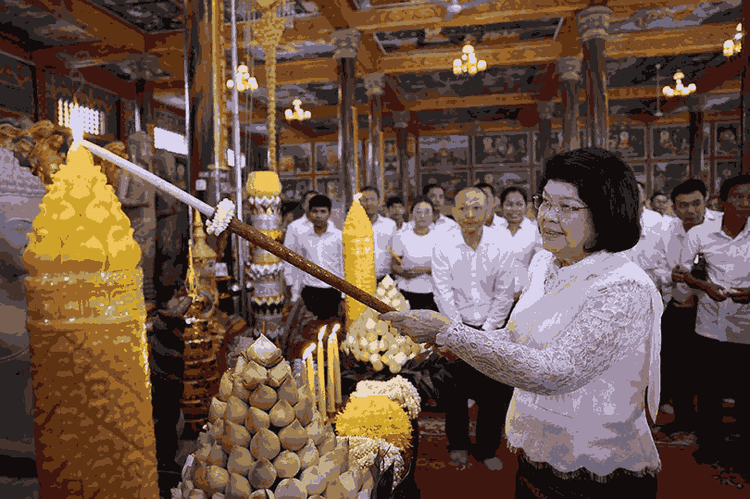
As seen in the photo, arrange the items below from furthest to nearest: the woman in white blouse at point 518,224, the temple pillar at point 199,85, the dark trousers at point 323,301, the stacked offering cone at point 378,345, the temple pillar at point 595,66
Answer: the temple pillar at point 595,66, the dark trousers at point 323,301, the woman in white blouse at point 518,224, the temple pillar at point 199,85, the stacked offering cone at point 378,345

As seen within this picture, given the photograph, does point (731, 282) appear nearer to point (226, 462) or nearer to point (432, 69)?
point (226, 462)

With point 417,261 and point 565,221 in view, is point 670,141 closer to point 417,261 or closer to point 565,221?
point 417,261

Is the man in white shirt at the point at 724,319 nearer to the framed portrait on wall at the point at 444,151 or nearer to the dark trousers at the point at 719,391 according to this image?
the dark trousers at the point at 719,391

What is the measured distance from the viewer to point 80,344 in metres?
0.65

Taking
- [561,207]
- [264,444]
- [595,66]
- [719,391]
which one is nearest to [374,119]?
[595,66]

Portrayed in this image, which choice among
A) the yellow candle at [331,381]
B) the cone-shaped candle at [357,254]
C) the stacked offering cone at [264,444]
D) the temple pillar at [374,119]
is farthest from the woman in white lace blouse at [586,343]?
the temple pillar at [374,119]

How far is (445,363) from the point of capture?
2.57 meters

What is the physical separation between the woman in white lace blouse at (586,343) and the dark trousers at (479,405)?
148cm

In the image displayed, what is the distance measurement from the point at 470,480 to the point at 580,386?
1847 mm

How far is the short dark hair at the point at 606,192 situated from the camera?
109cm

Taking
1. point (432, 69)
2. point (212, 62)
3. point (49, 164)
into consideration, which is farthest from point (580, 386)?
point (432, 69)

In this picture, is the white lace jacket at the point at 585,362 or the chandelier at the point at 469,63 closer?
the white lace jacket at the point at 585,362

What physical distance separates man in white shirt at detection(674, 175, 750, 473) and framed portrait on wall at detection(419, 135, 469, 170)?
14.7 m

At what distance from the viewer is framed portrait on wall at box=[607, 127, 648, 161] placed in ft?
53.5
